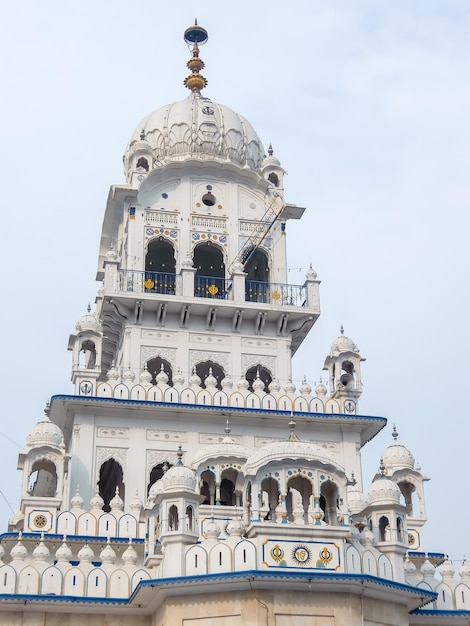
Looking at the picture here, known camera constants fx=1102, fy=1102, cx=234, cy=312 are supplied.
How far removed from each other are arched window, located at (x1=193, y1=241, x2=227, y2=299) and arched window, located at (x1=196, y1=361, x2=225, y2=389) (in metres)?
2.23

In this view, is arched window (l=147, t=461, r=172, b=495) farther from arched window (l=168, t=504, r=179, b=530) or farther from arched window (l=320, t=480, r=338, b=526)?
arched window (l=320, t=480, r=338, b=526)

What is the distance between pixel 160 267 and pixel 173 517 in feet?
47.6

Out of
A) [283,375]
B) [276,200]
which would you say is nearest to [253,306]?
[283,375]

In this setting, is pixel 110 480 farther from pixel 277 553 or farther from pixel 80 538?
pixel 277 553

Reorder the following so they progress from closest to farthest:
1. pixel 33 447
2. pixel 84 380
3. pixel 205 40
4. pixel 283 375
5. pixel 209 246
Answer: pixel 33 447, pixel 84 380, pixel 283 375, pixel 209 246, pixel 205 40

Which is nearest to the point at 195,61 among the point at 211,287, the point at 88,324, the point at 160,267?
the point at 160,267

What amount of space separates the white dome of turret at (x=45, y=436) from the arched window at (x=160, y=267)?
6.42 m

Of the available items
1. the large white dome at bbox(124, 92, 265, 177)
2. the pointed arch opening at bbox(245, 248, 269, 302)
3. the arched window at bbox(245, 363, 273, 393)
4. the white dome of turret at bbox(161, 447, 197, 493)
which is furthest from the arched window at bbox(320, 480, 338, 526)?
the large white dome at bbox(124, 92, 265, 177)

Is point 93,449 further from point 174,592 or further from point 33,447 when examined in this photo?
point 174,592

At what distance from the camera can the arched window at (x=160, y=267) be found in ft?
108

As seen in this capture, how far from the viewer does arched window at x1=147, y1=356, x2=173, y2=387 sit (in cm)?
3188

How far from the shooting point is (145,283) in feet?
107

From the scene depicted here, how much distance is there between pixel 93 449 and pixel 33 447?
6.16 feet

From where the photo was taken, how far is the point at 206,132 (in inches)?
1410
